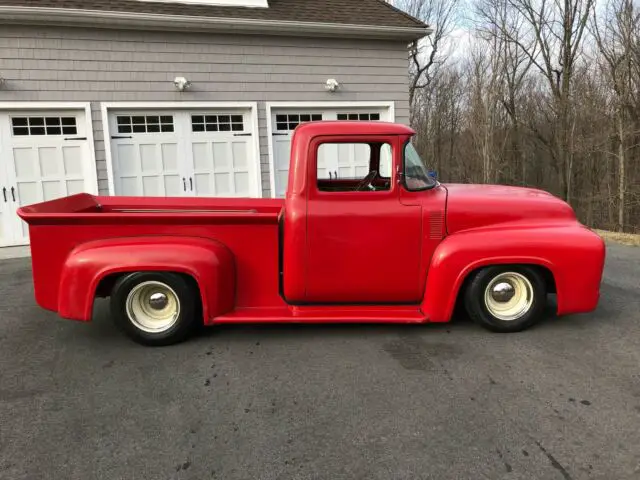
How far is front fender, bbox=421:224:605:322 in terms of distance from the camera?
3.93 metres

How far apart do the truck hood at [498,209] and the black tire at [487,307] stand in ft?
1.42

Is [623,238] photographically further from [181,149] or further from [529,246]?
[181,149]

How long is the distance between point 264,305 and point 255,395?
3.63ft

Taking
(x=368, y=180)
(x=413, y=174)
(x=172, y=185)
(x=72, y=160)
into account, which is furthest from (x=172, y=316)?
(x=72, y=160)

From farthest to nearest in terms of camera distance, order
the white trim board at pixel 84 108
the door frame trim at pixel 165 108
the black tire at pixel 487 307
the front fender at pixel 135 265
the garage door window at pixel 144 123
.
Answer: the garage door window at pixel 144 123 → the door frame trim at pixel 165 108 → the white trim board at pixel 84 108 → the black tire at pixel 487 307 → the front fender at pixel 135 265

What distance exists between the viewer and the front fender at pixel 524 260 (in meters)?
3.93

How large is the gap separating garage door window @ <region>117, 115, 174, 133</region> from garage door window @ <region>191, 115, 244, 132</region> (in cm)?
47

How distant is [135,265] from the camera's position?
12.3ft

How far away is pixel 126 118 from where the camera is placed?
8891 millimetres

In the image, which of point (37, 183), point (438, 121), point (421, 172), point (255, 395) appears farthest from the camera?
point (438, 121)

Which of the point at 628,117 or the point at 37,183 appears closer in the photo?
the point at 37,183

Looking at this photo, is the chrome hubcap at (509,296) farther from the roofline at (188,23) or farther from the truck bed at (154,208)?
the roofline at (188,23)

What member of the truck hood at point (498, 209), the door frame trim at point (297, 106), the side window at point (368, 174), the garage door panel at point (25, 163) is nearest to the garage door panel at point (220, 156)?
the door frame trim at point (297, 106)

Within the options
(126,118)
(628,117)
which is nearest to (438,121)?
(628,117)
